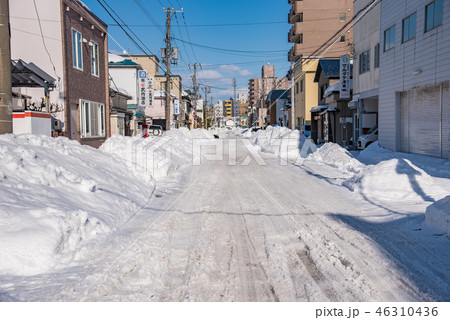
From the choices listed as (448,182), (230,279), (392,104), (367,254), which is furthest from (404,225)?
(392,104)

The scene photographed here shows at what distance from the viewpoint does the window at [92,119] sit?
2002 cm

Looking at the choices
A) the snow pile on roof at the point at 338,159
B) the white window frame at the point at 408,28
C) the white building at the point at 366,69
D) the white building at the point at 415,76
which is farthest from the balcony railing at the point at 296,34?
the snow pile on roof at the point at 338,159

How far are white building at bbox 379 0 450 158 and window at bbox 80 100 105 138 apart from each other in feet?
51.7

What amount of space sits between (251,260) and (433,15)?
1498 cm

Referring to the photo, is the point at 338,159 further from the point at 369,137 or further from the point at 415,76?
the point at 369,137

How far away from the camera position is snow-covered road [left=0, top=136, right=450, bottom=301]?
406 centimetres

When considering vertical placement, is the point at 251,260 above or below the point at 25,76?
below

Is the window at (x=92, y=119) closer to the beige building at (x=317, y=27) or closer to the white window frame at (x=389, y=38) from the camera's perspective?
the white window frame at (x=389, y=38)

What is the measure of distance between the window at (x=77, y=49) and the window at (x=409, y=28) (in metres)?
15.9

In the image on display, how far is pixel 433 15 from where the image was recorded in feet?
51.1

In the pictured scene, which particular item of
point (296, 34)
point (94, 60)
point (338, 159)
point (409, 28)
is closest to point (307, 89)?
point (296, 34)

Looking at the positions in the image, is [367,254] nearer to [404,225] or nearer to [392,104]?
[404,225]

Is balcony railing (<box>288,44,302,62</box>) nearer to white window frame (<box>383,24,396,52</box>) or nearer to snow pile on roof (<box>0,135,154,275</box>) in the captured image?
white window frame (<box>383,24,396,52</box>)

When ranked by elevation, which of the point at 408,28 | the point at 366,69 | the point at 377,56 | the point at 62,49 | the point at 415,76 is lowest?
the point at 415,76
